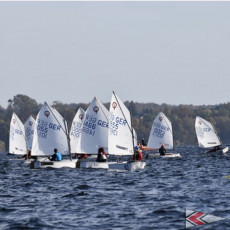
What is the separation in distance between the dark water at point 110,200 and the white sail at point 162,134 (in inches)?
1615

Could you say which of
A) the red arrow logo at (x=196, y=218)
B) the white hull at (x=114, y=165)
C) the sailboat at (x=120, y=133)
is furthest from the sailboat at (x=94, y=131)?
the red arrow logo at (x=196, y=218)

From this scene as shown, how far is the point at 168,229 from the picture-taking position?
24.9 meters

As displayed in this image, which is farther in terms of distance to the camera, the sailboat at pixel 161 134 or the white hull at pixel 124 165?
the sailboat at pixel 161 134

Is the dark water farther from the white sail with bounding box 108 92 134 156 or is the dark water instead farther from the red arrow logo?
→ the white sail with bounding box 108 92 134 156

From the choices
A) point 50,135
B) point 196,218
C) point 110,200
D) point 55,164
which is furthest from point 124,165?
point 196,218

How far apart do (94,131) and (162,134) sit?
3200cm

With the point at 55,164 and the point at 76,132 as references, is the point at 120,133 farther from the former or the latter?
the point at 76,132

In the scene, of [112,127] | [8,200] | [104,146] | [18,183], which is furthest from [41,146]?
[8,200]

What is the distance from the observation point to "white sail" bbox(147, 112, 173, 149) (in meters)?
90.2

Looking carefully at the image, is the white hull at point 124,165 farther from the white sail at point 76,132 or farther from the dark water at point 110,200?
the white sail at point 76,132

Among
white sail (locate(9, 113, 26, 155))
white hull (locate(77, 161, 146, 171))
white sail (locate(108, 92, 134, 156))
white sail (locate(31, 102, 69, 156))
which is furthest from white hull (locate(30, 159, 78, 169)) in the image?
white sail (locate(9, 113, 26, 155))

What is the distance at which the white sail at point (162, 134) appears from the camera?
9019 cm

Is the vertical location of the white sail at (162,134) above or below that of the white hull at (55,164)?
above

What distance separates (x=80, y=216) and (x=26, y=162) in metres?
44.1
